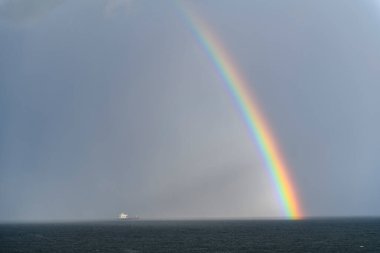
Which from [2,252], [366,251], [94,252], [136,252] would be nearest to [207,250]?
[136,252]

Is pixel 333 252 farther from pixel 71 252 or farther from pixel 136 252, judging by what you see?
pixel 71 252

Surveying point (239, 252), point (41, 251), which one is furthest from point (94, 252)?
point (239, 252)

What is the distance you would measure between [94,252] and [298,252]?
36.9 m

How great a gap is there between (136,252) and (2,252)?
2561 cm

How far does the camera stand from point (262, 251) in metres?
98.0

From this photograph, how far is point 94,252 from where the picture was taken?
97625 mm

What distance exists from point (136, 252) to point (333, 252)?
115 ft

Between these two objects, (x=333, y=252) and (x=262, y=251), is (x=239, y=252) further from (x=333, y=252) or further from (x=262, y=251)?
(x=333, y=252)

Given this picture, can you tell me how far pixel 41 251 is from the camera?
100688 millimetres

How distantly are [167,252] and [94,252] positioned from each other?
13.4 metres

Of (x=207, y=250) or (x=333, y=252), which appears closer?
(x=333, y=252)

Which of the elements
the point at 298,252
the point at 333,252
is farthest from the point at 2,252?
the point at 333,252

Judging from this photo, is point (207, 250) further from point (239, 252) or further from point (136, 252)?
point (136, 252)

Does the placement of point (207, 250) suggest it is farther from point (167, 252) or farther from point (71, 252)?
point (71, 252)
